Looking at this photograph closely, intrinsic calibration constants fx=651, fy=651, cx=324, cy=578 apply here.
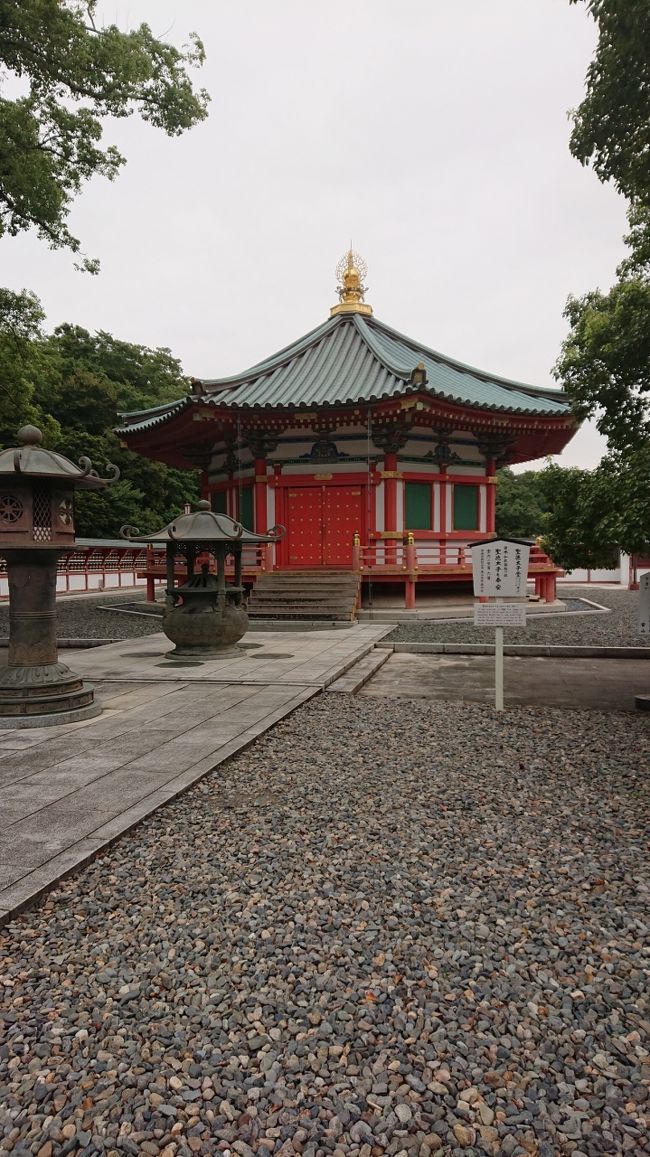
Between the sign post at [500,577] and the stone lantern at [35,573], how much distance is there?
4.19 m

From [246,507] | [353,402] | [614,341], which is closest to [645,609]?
[614,341]

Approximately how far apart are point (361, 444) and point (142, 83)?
8737 millimetres

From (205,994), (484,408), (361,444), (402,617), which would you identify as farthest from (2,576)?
(205,994)

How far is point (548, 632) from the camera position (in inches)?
496

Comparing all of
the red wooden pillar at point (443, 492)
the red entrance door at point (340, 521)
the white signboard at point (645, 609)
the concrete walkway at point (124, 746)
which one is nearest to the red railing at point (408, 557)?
the red wooden pillar at point (443, 492)

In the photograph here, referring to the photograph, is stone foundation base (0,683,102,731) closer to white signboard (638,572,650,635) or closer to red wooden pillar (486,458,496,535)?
white signboard (638,572,650,635)

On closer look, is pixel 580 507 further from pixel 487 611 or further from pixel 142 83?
pixel 142 83

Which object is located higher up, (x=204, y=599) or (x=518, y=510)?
(x=518, y=510)

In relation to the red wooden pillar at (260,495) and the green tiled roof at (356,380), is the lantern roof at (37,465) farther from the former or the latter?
the red wooden pillar at (260,495)

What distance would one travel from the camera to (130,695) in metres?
6.97

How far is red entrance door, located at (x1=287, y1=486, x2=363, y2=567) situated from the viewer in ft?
55.4

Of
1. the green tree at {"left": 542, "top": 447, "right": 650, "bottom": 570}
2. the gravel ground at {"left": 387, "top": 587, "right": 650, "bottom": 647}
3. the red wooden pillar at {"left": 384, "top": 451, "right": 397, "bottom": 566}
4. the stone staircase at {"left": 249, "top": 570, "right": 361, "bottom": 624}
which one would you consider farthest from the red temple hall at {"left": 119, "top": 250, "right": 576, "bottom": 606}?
the green tree at {"left": 542, "top": 447, "right": 650, "bottom": 570}

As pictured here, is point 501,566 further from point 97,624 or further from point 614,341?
point 97,624

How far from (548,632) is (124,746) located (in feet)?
31.4
